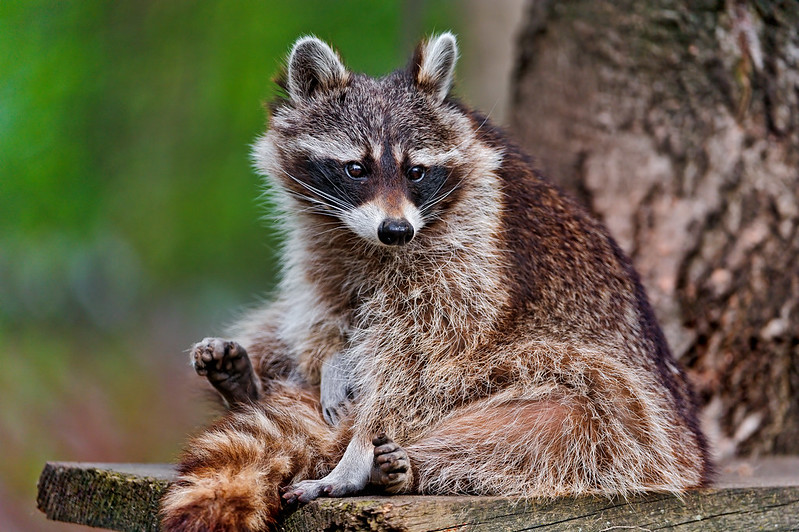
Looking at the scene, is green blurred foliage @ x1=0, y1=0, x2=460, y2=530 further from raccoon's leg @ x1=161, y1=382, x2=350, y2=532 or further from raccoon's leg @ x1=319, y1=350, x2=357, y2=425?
raccoon's leg @ x1=161, y1=382, x2=350, y2=532

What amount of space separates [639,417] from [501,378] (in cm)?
51

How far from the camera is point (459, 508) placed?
251cm

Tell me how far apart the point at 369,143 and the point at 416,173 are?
0.70 feet

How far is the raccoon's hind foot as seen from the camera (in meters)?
3.22

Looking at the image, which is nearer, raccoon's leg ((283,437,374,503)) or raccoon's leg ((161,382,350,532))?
raccoon's leg ((161,382,350,532))

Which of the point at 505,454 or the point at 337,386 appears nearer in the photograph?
the point at 505,454

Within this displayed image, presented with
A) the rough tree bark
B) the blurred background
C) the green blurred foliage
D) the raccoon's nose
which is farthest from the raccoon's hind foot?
the rough tree bark

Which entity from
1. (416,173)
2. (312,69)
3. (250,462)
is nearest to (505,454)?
(250,462)

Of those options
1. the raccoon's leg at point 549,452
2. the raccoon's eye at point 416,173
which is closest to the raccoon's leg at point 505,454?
the raccoon's leg at point 549,452

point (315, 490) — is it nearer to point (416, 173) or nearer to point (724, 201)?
point (416, 173)

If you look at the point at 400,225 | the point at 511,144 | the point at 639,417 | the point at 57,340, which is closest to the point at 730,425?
the point at 639,417

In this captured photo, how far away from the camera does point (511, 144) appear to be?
12.4 ft

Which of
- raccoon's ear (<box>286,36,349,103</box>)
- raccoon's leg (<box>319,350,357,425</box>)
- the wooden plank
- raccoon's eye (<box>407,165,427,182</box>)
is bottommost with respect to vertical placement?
the wooden plank

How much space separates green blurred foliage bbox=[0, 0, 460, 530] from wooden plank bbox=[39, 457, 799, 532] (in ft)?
6.45
